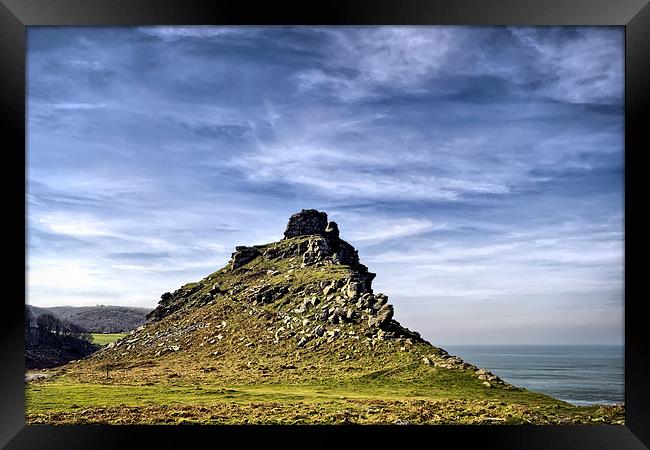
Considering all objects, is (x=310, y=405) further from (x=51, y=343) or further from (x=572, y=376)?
(x=572, y=376)

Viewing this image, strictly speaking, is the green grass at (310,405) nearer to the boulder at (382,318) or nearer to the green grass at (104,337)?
the boulder at (382,318)

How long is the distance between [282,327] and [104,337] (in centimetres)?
1234

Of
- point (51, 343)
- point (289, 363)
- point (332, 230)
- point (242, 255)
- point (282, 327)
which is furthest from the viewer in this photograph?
point (242, 255)

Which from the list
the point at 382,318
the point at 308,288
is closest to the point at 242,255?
the point at 308,288

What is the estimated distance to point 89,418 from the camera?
13828 mm

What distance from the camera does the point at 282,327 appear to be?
2580 centimetres

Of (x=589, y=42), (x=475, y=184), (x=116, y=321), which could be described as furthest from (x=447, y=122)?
(x=116, y=321)

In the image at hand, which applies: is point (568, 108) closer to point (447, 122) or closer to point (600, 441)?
point (447, 122)

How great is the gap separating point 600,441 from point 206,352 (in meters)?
20.7

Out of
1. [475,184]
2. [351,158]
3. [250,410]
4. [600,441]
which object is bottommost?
[250,410]

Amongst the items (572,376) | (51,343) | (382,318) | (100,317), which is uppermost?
(382,318)

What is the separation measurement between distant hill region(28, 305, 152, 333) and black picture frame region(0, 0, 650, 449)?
24.7 meters
